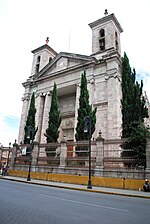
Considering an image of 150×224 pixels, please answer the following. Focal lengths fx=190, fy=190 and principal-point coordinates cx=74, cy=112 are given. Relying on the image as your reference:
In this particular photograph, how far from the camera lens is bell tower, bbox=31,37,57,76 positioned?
35278 mm

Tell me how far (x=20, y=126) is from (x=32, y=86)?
731cm

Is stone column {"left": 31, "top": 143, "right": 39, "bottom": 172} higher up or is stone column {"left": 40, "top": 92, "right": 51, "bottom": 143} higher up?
stone column {"left": 40, "top": 92, "right": 51, "bottom": 143}

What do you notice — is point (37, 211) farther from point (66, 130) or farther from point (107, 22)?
point (107, 22)

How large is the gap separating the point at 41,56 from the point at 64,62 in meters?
8.55

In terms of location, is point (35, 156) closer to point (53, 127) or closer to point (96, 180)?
point (53, 127)

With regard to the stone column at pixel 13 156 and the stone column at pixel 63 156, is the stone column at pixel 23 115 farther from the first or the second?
the stone column at pixel 63 156

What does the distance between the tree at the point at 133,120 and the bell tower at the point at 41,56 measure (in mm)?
18159

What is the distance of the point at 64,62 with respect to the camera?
2908 cm

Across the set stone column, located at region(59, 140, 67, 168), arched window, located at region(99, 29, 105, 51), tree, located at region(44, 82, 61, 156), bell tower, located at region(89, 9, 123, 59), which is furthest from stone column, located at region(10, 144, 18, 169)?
arched window, located at region(99, 29, 105, 51)

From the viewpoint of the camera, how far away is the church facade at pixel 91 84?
74.3 ft

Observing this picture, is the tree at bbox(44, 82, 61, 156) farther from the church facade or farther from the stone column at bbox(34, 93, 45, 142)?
the stone column at bbox(34, 93, 45, 142)

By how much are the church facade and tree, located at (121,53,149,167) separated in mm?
2728

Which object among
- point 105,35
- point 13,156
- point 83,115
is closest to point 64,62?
point 105,35

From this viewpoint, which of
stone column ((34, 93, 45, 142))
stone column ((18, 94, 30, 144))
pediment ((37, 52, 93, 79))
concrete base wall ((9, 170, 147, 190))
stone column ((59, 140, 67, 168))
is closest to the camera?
concrete base wall ((9, 170, 147, 190))
